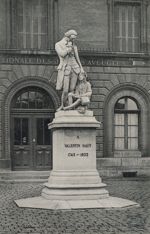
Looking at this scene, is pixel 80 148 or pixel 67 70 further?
pixel 67 70

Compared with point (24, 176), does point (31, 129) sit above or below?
above

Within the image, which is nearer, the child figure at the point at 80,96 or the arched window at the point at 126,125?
the child figure at the point at 80,96

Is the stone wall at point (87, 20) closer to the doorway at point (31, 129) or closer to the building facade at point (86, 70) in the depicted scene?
the building facade at point (86, 70)

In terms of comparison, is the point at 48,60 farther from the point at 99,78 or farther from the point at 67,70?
the point at 67,70

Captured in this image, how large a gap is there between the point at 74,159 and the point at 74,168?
0.25 meters

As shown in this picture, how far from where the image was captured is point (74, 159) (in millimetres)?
14664

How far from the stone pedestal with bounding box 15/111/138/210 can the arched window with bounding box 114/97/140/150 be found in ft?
37.3

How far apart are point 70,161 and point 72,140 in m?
0.60

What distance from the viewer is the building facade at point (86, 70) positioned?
25078mm

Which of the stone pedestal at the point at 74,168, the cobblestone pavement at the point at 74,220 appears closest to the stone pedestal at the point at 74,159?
the stone pedestal at the point at 74,168

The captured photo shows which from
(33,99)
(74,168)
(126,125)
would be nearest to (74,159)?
(74,168)

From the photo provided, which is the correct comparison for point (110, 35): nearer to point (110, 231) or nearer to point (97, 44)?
point (97, 44)

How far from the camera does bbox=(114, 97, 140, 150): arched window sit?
2625 centimetres

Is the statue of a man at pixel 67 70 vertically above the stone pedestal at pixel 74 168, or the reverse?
the statue of a man at pixel 67 70
